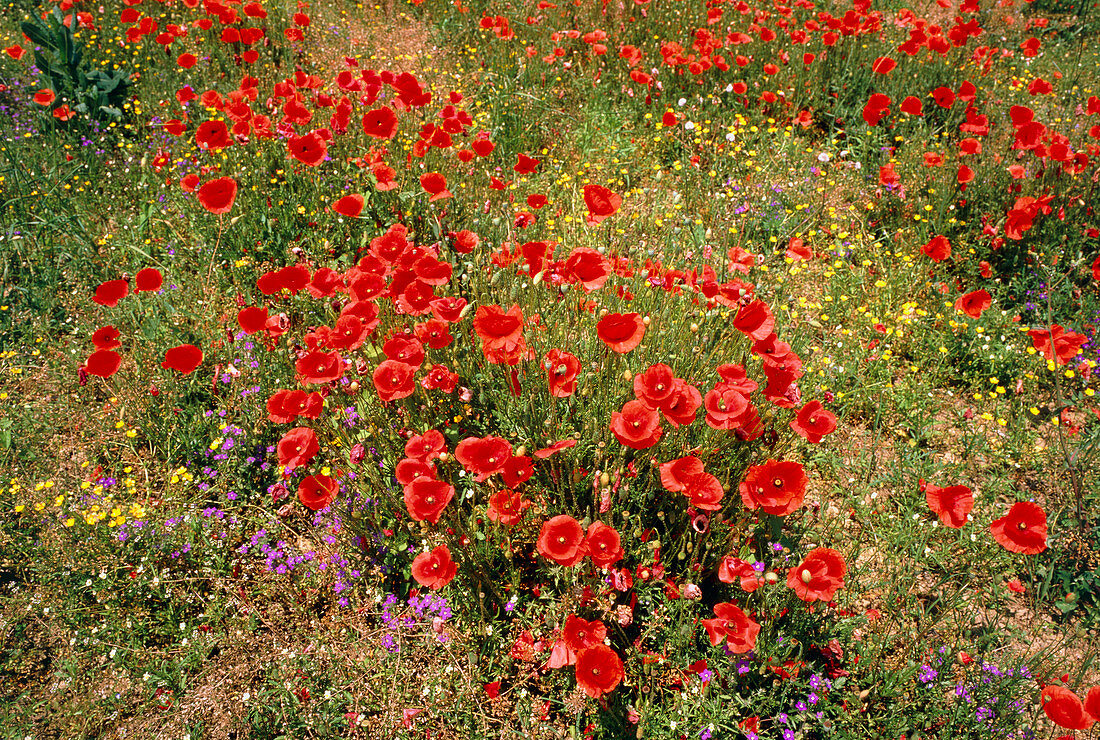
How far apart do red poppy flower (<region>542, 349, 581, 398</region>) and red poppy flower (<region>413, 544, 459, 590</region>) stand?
717mm

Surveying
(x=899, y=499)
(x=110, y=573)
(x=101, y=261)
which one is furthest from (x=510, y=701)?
(x=101, y=261)

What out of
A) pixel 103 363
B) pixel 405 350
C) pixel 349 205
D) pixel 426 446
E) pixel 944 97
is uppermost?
pixel 944 97

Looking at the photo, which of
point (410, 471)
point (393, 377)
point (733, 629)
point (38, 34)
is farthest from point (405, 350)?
point (38, 34)

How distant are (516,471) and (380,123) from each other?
7.29 feet

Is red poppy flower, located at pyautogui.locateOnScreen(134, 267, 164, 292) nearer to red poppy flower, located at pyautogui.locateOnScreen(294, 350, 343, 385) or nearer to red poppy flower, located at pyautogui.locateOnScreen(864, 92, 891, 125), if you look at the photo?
red poppy flower, located at pyautogui.locateOnScreen(294, 350, 343, 385)

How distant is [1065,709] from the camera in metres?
1.79

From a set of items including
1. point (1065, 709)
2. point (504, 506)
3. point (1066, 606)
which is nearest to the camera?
point (1065, 709)

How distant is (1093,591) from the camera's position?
8.45 ft

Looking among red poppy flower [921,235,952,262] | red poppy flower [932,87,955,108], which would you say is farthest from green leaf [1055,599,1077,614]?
red poppy flower [932,87,955,108]

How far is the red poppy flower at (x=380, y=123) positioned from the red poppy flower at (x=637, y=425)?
2169mm

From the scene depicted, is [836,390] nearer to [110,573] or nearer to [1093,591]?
[1093,591]

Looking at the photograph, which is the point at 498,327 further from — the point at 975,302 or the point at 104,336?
the point at 975,302

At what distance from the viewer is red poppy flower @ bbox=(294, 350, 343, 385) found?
7.71 feet

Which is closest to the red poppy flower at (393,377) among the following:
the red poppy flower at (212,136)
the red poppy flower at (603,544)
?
the red poppy flower at (603,544)
